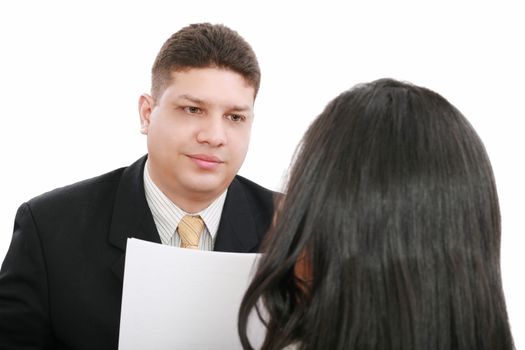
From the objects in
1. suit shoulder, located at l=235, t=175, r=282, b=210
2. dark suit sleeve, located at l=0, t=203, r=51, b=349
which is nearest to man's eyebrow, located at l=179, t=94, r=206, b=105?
suit shoulder, located at l=235, t=175, r=282, b=210

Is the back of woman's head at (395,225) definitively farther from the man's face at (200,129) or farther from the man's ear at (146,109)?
the man's ear at (146,109)

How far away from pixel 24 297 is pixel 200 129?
23.9 inches

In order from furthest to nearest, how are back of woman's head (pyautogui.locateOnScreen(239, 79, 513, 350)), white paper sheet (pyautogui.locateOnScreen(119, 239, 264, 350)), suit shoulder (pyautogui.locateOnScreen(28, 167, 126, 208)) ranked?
suit shoulder (pyautogui.locateOnScreen(28, 167, 126, 208)), white paper sheet (pyautogui.locateOnScreen(119, 239, 264, 350)), back of woman's head (pyautogui.locateOnScreen(239, 79, 513, 350))

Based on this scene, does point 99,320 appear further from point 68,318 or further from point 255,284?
point 255,284

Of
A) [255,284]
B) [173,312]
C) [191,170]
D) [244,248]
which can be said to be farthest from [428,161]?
[244,248]

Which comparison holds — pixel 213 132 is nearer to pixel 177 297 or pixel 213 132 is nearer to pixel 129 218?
pixel 129 218

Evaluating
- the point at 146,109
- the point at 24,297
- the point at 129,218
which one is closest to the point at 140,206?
the point at 129,218

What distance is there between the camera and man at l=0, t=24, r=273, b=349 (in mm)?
1700

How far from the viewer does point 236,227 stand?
189 cm

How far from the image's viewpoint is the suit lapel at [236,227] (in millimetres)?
1868

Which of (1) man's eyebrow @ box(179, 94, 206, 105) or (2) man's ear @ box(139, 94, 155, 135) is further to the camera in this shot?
(2) man's ear @ box(139, 94, 155, 135)

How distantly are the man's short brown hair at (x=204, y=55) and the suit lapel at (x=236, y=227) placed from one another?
1.09 feet

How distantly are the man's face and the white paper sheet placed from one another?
0.34m

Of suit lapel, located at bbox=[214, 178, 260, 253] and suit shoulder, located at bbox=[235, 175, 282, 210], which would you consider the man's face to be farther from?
suit shoulder, located at bbox=[235, 175, 282, 210]
